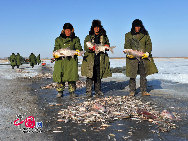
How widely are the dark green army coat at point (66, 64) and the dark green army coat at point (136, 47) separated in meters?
2.07

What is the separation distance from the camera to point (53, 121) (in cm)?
559

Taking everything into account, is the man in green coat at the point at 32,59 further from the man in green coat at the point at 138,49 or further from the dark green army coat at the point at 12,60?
the man in green coat at the point at 138,49

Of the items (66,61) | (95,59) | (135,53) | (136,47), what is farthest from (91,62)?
(136,47)

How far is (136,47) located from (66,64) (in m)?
2.91

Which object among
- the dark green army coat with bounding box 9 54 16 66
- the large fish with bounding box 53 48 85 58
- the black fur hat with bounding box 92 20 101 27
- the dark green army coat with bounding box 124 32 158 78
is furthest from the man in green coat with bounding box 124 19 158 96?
the dark green army coat with bounding box 9 54 16 66

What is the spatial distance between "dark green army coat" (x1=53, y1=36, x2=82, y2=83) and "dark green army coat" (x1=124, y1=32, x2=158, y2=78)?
2.07 m

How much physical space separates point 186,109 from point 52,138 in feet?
14.7

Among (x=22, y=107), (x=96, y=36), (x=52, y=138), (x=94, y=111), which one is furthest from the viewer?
(x=96, y=36)

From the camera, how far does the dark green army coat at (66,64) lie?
8727 mm

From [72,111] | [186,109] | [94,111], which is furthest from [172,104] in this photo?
[72,111]

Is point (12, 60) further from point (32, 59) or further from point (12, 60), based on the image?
point (32, 59)

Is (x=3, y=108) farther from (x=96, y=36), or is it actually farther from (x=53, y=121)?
(x=96, y=36)

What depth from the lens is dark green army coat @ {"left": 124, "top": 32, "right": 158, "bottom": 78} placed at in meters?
8.98
